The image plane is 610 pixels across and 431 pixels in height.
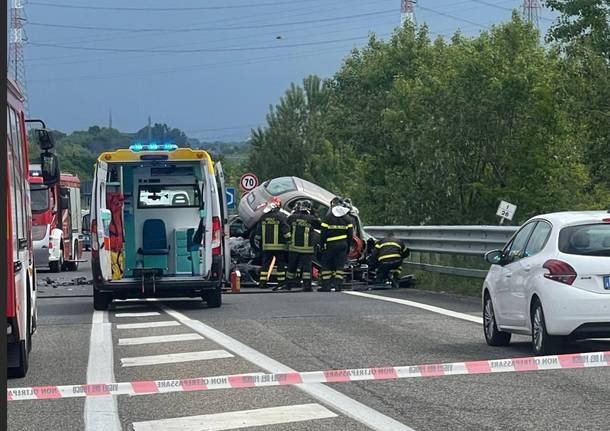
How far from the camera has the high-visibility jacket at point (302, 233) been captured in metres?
24.3

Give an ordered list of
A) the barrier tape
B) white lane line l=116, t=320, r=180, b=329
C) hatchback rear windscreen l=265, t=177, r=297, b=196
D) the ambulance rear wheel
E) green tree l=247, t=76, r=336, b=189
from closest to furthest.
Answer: the barrier tape
white lane line l=116, t=320, r=180, b=329
hatchback rear windscreen l=265, t=177, r=297, b=196
the ambulance rear wheel
green tree l=247, t=76, r=336, b=189

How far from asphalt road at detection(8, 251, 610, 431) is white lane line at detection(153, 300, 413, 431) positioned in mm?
13

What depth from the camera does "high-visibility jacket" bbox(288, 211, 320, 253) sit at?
24.3 m

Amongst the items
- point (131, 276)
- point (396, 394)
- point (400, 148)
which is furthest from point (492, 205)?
point (396, 394)

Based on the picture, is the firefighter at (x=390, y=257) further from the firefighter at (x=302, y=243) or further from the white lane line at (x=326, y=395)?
A: the white lane line at (x=326, y=395)

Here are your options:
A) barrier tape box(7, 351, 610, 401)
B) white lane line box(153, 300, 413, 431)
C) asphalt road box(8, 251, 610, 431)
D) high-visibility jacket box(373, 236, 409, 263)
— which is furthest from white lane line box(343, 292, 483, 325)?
barrier tape box(7, 351, 610, 401)

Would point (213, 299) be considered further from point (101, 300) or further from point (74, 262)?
point (74, 262)

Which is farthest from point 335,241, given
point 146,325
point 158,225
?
point 146,325

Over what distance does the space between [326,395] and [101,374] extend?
256 cm

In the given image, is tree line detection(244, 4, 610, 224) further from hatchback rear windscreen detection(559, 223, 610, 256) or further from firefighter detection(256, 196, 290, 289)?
hatchback rear windscreen detection(559, 223, 610, 256)

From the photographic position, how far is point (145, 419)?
28.8 feet

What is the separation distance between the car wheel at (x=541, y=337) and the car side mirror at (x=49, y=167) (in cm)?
530

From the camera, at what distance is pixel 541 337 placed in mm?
12023

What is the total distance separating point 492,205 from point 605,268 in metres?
33.3
